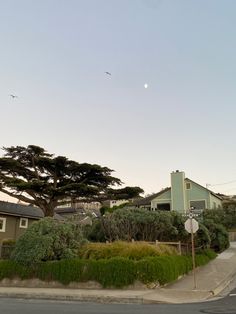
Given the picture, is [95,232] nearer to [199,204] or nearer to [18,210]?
[18,210]

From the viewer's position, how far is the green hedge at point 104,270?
18.2m

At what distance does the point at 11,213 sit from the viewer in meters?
36.4

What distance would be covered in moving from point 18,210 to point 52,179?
5742 millimetres

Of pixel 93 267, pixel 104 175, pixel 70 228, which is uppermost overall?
pixel 104 175

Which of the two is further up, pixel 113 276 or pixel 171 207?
pixel 171 207

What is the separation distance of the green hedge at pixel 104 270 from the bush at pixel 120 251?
2.88 ft

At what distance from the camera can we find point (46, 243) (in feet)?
66.2

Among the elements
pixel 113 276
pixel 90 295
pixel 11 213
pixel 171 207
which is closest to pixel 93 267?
pixel 113 276

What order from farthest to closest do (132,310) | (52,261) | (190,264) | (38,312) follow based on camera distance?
1. (190,264)
2. (52,261)
3. (132,310)
4. (38,312)

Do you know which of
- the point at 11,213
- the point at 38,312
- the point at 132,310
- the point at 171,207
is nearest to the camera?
the point at 38,312

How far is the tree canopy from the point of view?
1286 inches

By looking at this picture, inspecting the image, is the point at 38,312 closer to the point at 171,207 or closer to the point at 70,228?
the point at 70,228

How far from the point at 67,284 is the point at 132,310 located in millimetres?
7062

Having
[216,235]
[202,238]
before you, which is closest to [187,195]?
[216,235]
